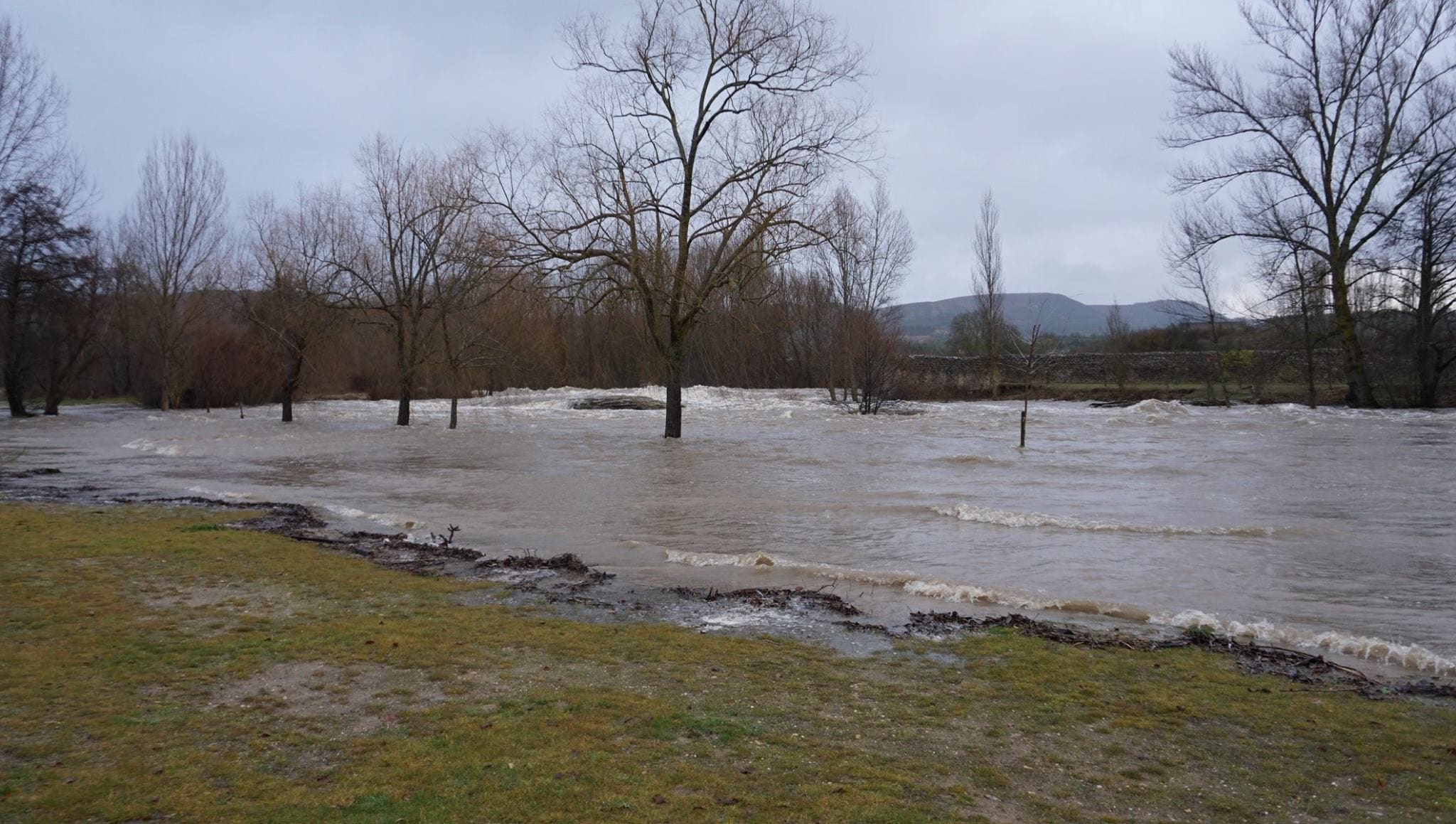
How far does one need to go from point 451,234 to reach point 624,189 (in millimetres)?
10285

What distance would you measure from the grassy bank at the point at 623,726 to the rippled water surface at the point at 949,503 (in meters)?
2.08

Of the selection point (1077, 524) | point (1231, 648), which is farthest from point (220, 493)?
point (1231, 648)

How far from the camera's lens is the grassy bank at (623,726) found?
334cm

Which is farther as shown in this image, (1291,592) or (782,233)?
(782,233)

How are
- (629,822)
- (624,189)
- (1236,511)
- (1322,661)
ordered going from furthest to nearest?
(624,189) → (1236,511) → (1322,661) → (629,822)

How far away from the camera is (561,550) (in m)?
9.88

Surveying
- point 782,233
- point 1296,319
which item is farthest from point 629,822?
point 1296,319

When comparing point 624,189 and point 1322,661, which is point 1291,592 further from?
point 624,189

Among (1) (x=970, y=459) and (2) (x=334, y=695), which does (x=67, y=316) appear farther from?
(2) (x=334, y=695)

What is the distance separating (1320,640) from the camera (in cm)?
640

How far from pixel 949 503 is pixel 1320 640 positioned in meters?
7.21

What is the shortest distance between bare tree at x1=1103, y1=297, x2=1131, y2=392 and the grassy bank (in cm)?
5227

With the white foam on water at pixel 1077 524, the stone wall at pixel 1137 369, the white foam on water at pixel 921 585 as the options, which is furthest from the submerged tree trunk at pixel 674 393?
the stone wall at pixel 1137 369

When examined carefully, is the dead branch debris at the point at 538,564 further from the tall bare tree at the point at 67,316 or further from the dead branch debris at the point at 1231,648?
the tall bare tree at the point at 67,316
